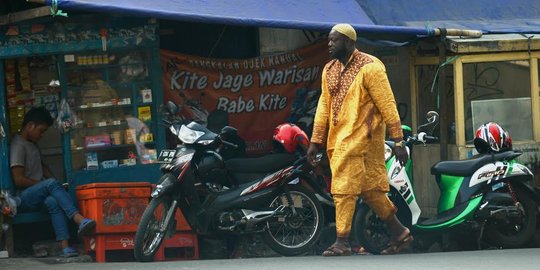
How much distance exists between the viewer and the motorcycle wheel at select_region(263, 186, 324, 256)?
31.3 feet

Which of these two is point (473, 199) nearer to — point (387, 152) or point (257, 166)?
point (387, 152)

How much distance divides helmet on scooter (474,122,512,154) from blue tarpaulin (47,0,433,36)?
1014mm

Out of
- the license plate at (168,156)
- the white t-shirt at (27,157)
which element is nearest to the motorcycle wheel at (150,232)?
the license plate at (168,156)

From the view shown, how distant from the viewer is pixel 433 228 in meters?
9.77

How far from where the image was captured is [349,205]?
8.94 m

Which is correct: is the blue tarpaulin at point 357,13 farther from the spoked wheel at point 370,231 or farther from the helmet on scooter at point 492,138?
the spoked wheel at point 370,231

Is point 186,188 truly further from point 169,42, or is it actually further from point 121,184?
point 169,42

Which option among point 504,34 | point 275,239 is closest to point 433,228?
point 275,239

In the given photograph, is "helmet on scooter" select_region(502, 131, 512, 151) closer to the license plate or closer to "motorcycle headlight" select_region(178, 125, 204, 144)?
"motorcycle headlight" select_region(178, 125, 204, 144)

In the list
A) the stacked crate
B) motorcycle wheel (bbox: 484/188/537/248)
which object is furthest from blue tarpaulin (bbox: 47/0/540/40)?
motorcycle wheel (bbox: 484/188/537/248)

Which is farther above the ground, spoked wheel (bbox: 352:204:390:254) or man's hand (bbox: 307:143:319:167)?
man's hand (bbox: 307:143:319:167)

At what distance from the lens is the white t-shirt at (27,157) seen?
973 cm

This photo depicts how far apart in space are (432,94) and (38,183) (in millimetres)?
4021

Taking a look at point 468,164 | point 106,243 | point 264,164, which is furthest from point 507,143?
point 106,243
